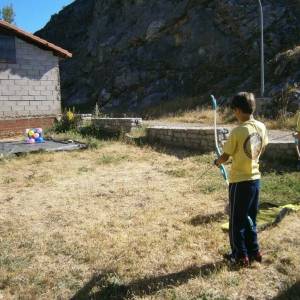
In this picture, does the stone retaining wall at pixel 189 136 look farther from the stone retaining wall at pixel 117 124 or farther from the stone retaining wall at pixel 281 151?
the stone retaining wall at pixel 281 151

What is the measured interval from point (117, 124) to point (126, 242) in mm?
9507

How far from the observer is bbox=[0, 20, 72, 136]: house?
52.6ft

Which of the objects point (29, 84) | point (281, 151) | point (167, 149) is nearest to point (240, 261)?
point (281, 151)

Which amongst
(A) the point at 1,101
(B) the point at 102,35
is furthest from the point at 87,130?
(B) the point at 102,35

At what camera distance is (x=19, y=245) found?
16.9 feet

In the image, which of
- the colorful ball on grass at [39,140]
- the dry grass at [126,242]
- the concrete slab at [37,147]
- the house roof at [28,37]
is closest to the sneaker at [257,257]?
the dry grass at [126,242]

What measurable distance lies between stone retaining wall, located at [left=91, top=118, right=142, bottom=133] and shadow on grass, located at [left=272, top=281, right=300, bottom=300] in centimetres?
1027

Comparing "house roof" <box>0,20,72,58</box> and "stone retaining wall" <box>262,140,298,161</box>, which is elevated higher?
"house roof" <box>0,20,72,58</box>

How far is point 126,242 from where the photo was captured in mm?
5066

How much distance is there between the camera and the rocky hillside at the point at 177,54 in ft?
76.0

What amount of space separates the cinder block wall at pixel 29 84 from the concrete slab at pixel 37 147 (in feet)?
10.6

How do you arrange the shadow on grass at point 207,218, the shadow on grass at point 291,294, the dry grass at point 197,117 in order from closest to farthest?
the shadow on grass at point 291,294 → the shadow on grass at point 207,218 → the dry grass at point 197,117

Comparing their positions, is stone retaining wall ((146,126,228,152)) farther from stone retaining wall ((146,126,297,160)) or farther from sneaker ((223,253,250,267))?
sneaker ((223,253,250,267))

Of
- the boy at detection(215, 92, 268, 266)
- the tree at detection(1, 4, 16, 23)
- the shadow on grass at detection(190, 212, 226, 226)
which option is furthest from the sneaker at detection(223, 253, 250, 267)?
the tree at detection(1, 4, 16, 23)
